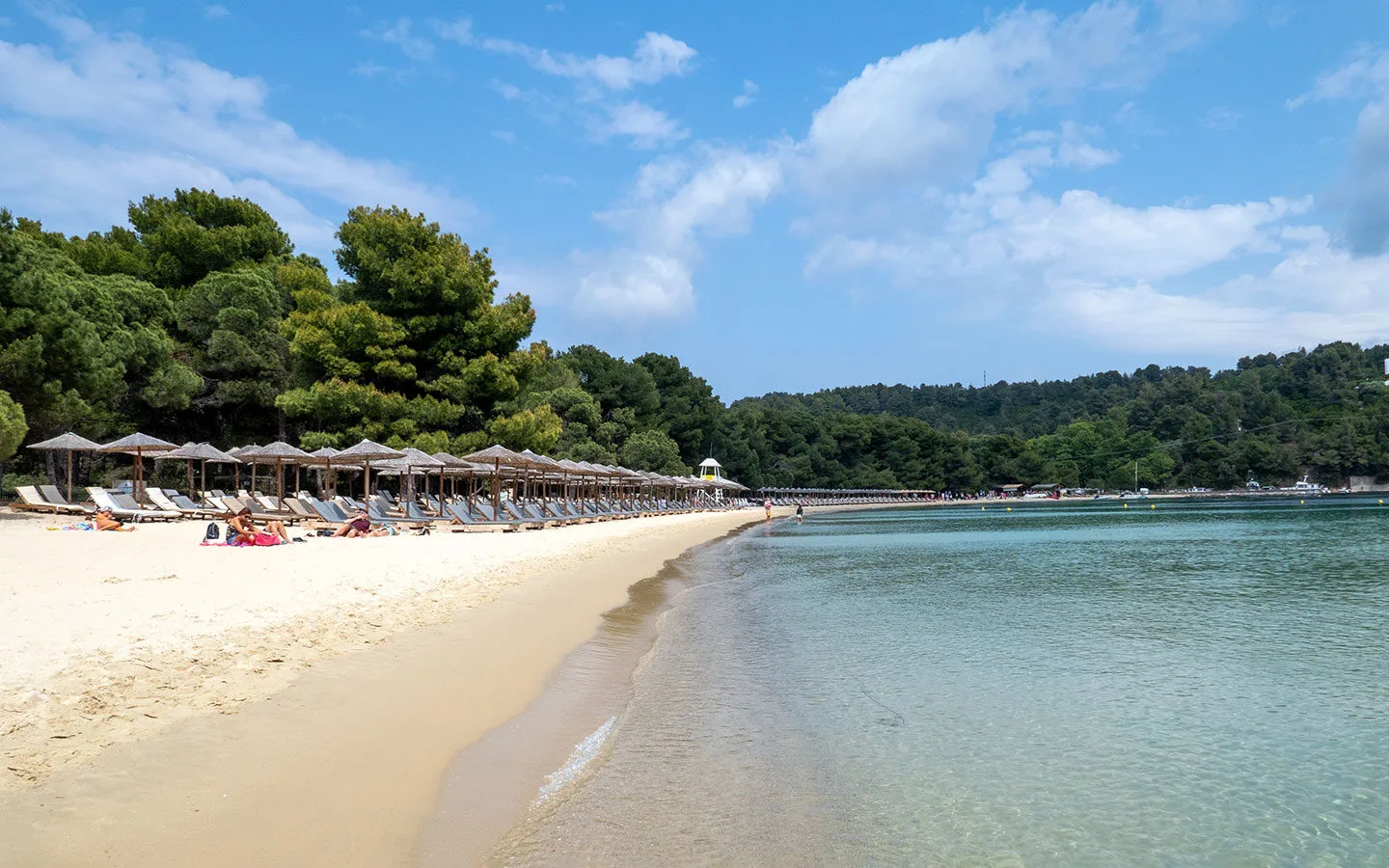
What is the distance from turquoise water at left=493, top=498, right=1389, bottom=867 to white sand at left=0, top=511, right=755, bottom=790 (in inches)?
88.4

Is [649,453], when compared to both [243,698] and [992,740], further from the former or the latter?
[243,698]

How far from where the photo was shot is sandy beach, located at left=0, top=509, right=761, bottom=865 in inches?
129

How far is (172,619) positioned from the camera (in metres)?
6.47

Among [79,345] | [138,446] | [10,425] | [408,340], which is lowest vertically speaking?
[138,446]

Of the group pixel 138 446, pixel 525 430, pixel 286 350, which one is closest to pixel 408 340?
pixel 525 430

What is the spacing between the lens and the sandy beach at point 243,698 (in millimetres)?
3275

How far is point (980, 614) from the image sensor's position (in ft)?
36.2

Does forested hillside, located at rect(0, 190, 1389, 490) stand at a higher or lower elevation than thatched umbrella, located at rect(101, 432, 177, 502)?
higher

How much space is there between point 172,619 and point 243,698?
2.12 metres

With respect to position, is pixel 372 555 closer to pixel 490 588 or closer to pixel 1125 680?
pixel 490 588

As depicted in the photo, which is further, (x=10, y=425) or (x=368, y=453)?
(x=368, y=453)

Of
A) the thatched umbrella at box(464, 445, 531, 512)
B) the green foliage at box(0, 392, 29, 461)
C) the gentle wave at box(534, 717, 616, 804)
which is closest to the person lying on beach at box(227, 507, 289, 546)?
the thatched umbrella at box(464, 445, 531, 512)

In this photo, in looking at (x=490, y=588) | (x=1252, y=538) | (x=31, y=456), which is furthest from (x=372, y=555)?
(x=1252, y=538)

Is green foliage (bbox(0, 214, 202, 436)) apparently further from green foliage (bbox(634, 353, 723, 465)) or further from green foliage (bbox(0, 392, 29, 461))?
green foliage (bbox(634, 353, 723, 465))
